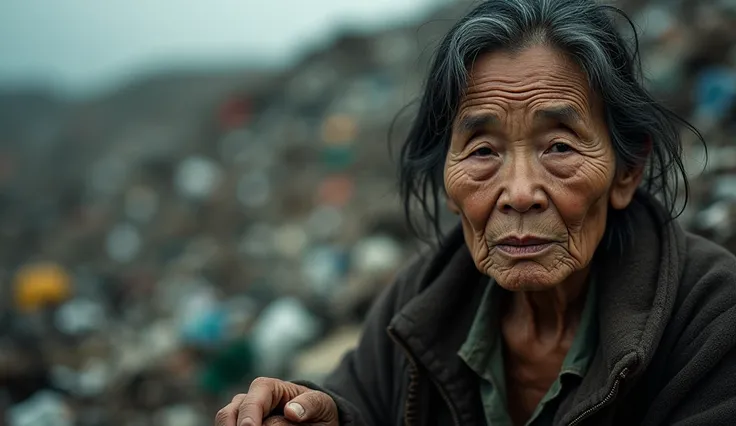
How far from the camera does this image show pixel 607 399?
1.89m

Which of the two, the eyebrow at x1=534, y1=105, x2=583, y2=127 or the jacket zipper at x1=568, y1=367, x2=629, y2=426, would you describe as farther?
the eyebrow at x1=534, y1=105, x2=583, y2=127

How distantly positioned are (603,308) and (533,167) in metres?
0.41

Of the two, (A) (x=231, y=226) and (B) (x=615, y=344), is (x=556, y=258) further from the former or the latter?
(A) (x=231, y=226)

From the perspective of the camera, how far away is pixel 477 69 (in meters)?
2.08

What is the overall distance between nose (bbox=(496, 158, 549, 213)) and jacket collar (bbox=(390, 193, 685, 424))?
315mm

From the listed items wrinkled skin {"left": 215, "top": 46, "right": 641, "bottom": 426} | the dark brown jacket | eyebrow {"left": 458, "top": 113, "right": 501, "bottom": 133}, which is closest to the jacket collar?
the dark brown jacket

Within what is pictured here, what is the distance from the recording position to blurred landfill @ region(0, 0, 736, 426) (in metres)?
5.66

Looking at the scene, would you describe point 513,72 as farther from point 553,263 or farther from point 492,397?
point 492,397

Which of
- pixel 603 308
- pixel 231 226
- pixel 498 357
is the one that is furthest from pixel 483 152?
pixel 231 226

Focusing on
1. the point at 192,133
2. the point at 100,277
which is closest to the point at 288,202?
the point at 100,277

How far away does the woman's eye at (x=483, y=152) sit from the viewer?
207cm

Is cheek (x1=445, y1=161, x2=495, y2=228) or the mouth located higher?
cheek (x1=445, y1=161, x2=495, y2=228)

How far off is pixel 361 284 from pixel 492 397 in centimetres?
383

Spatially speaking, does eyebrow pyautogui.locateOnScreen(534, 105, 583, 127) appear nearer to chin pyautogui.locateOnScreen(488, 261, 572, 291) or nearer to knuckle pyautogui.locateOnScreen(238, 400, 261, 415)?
chin pyautogui.locateOnScreen(488, 261, 572, 291)
